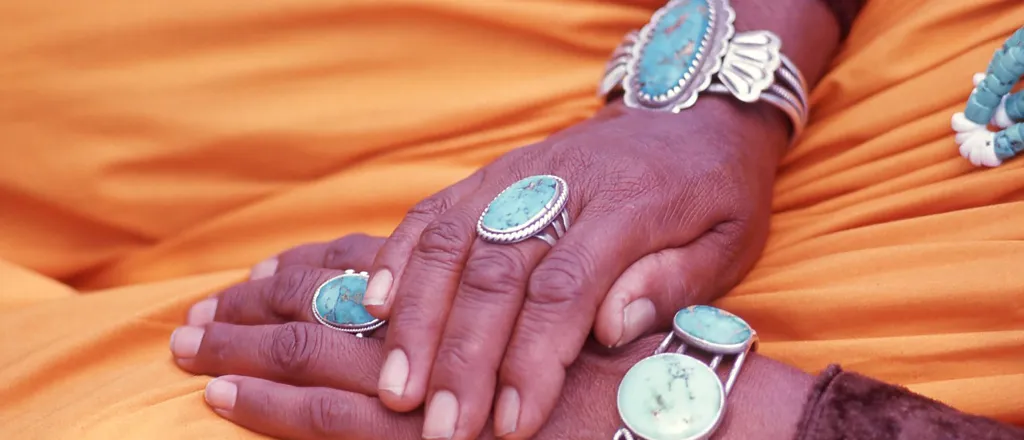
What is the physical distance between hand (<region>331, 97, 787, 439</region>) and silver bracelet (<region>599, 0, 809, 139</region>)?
0.04 metres

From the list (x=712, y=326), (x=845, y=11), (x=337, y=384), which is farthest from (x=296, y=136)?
(x=845, y=11)

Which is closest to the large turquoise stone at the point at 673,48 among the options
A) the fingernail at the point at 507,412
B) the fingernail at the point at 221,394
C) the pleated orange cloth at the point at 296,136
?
the pleated orange cloth at the point at 296,136

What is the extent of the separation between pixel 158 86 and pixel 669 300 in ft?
2.50

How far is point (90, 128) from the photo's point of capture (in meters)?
1.13

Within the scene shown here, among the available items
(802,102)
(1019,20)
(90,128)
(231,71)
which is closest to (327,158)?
(231,71)

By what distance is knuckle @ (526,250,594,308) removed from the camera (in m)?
0.73

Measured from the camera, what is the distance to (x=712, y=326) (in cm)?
77

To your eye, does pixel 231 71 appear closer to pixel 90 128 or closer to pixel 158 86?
pixel 158 86

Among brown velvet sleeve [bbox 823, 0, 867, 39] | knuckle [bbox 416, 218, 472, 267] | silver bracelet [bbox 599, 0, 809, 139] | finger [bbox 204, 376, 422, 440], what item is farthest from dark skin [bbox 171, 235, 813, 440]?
brown velvet sleeve [bbox 823, 0, 867, 39]

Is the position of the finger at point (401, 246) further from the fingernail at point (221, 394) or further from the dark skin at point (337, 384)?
the fingernail at point (221, 394)

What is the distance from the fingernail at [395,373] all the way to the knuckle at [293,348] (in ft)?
0.39

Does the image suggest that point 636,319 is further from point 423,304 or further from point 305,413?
point 305,413

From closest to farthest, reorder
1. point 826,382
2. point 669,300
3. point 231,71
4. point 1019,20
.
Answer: point 826,382 → point 669,300 → point 1019,20 → point 231,71

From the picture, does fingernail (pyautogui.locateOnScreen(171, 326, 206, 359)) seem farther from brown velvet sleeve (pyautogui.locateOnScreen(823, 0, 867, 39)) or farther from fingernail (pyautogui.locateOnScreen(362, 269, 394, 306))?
brown velvet sleeve (pyautogui.locateOnScreen(823, 0, 867, 39))
